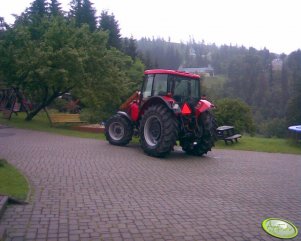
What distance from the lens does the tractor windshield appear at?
13016mm

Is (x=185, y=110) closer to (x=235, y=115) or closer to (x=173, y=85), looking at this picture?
(x=173, y=85)

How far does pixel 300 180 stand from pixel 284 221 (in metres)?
4.18

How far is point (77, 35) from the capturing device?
84.6 ft

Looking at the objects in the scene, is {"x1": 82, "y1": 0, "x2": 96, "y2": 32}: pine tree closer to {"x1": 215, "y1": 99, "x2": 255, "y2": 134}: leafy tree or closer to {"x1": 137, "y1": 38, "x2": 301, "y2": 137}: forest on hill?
{"x1": 137, "y1": 38, "x2": 301, "y2": 137}: forest on hill

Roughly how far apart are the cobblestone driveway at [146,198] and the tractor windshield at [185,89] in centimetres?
216

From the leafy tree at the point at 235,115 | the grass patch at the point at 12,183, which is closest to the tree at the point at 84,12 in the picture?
the leafy tree at the point at 235,115

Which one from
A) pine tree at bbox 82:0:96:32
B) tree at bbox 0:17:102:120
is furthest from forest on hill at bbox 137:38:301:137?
tree at bbox 0:17:102:120

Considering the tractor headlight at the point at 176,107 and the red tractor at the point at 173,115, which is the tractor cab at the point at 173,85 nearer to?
the red tractor at the point at 173,115

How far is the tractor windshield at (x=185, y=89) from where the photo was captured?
13.0 m

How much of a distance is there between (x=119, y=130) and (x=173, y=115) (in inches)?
150

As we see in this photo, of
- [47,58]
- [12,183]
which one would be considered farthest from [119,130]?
[47,58]

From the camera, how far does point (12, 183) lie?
24.1ft

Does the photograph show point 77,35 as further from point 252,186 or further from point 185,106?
point 252,186

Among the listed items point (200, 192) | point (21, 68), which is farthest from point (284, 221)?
point (21, 68)
